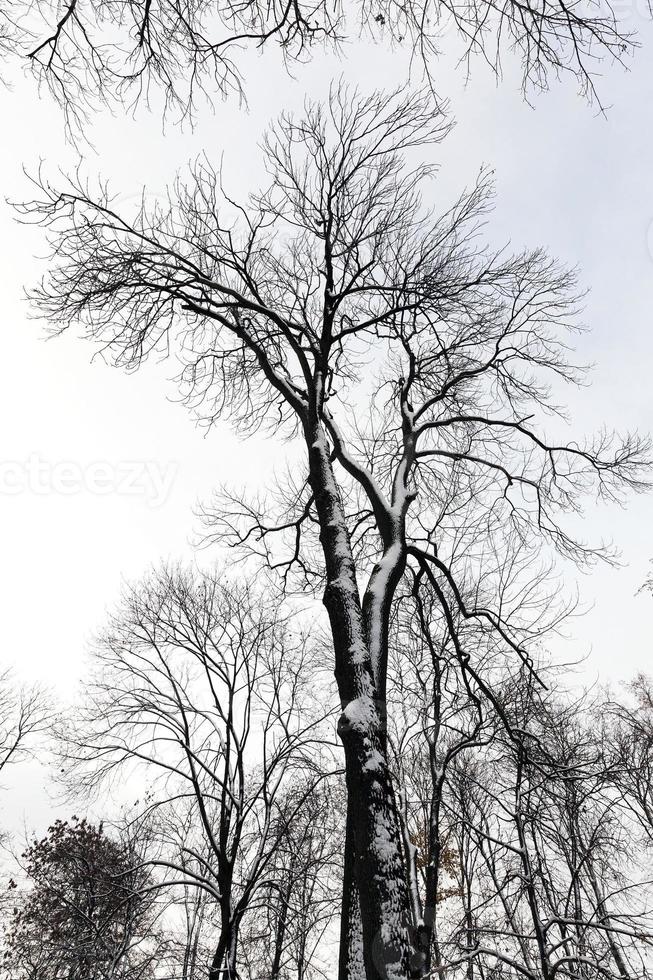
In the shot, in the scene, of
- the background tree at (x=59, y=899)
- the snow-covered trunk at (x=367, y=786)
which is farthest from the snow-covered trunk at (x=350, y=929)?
the background tree at (x=59, y=899)

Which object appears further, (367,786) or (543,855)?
(543,855)

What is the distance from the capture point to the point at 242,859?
12070 mm

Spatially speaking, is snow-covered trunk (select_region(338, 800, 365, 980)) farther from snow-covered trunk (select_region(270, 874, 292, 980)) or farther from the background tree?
the background tree

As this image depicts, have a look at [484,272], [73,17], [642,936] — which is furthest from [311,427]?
[642,936]

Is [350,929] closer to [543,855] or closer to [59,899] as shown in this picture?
[543,855]

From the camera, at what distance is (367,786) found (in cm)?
336

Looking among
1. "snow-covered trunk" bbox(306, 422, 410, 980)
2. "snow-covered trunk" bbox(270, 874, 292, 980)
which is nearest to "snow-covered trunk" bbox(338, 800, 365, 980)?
"snow-covered trunk" bbox(306, 422, 410, 980)

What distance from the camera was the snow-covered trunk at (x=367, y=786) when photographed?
9.53ft

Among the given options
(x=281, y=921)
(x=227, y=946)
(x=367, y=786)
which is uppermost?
(x=367, y=786)

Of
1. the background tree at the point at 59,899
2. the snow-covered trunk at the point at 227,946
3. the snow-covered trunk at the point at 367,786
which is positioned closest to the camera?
the snow-covered trunk at the point at 367,786

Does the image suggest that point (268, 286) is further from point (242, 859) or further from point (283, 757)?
point (242, 859)

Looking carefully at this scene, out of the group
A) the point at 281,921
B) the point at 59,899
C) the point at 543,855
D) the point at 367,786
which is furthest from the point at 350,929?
the point at 59,899

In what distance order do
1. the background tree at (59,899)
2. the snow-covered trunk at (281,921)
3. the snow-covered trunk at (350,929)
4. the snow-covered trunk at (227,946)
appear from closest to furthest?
the snow-covered trunk at (350,929), the snow-covered trunk at (227,946), the snow-covered trunk at (281,921), the background tree at (59,899)

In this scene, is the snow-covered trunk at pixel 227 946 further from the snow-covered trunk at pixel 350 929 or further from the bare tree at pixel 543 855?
the snow-covered trunk at pixel 350 929
